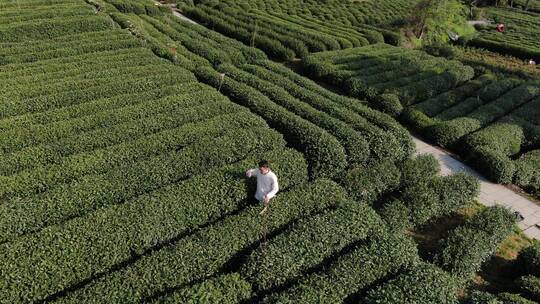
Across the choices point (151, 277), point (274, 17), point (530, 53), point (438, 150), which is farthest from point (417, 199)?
point (530, 53)

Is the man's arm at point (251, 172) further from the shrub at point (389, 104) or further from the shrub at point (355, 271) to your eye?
the shrub at point (389, 104)

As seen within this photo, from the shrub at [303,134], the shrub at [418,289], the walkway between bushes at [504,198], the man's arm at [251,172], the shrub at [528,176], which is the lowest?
the walkway between bushes at [504,198]

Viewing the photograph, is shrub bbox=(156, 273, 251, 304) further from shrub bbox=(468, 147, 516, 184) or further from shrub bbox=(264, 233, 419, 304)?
shrub bbox=(468, 147, 516, 184)

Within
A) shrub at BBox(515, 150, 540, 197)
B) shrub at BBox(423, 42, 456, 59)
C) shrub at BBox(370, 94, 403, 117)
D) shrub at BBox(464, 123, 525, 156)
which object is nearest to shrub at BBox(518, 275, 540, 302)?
→ shrub at BBox(515, 150, 540, 197)

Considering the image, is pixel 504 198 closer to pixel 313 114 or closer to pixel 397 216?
pixel 397 216

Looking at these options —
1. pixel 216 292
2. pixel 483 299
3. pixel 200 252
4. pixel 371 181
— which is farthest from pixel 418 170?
pixel 216 292

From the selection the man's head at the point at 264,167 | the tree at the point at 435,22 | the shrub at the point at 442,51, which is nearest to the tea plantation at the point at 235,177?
the man's head at the point at 264,167

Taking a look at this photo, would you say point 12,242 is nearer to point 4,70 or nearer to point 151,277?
point 151,277
